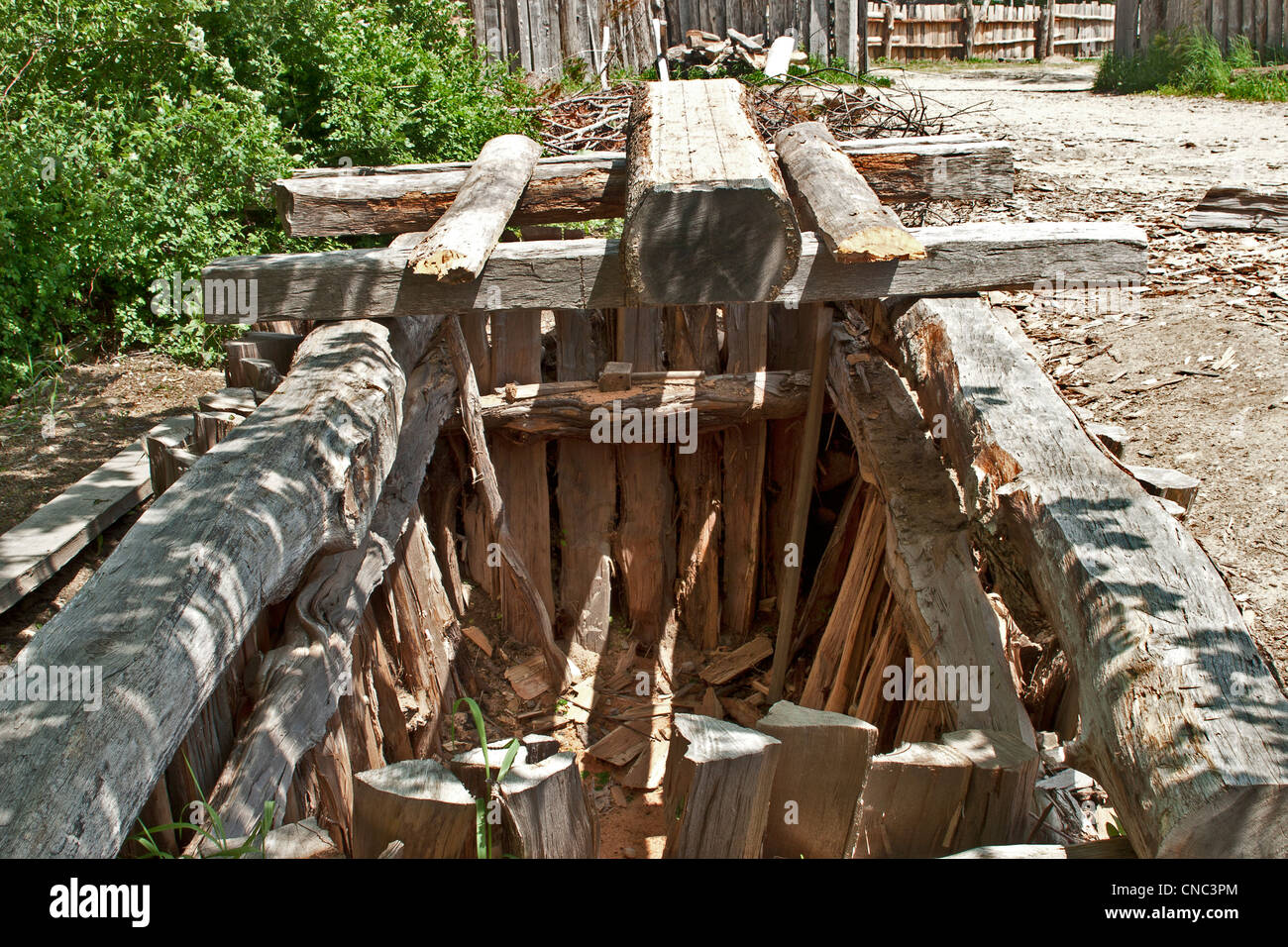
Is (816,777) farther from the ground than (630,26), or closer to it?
closer to it

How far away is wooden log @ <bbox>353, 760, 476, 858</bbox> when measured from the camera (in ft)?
6.47

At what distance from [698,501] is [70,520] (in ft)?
9.72

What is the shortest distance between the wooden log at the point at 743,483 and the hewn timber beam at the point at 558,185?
0.83 m

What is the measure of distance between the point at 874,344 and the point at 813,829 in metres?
2.78

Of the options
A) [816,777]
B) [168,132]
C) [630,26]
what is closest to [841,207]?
[816,777]

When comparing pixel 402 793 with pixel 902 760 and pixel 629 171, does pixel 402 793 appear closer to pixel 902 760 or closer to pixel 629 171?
pixel 902 760

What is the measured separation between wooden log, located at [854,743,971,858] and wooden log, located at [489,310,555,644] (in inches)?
108

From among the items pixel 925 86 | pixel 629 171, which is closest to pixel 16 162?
pixel 629 171

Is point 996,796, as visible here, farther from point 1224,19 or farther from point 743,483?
point 1224,19

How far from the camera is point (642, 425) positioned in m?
4.86

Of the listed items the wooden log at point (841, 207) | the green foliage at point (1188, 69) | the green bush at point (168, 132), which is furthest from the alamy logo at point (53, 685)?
the green foliage at point (1188, 69)

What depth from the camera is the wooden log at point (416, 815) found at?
1972 mm

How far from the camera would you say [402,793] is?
1.98 metres

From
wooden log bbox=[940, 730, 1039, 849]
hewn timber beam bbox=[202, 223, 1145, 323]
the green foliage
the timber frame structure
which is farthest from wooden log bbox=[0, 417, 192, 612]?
the green foliage
